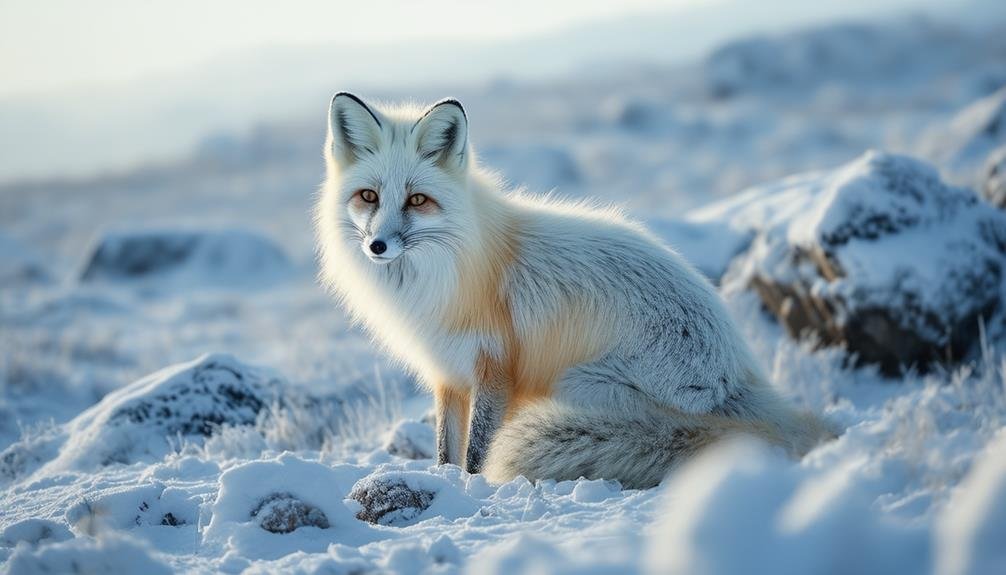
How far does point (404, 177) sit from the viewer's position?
3.79m

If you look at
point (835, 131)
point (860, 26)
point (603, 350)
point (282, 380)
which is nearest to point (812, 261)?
point (603, 350)

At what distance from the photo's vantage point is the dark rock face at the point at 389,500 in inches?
119

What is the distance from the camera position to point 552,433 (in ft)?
10.9

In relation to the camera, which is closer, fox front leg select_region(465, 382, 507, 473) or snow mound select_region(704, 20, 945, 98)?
fox front leg select_region(465, 382, 507, 473)

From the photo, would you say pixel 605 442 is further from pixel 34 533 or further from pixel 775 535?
pixel 34 533

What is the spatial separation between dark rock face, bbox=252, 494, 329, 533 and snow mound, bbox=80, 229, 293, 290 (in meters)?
14.5

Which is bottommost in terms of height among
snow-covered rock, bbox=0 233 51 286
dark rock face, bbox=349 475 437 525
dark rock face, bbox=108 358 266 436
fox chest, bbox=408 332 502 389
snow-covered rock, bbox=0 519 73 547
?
snow-covered rock, bbox=0 519 73 547

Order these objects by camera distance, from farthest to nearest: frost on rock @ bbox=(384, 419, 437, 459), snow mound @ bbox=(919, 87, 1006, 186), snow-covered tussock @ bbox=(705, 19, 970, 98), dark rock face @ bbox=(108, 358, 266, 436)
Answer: snow-covered tussock @ bbox=(705, 19, 970, 98) < snow mound @ bbox=(919, 87, 1006, 186) < dark rock face @ bbox=(108, 358, 266, 436) < frost on rock @ bbox=(384, 419, 437, 459)

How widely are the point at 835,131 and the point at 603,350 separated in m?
24.0

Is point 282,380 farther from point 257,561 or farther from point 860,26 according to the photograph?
point 860,26

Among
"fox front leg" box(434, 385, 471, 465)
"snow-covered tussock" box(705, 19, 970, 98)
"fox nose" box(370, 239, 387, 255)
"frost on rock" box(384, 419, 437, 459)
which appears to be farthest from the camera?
"snow-covered tussock" box(705, 19, 970, 98)

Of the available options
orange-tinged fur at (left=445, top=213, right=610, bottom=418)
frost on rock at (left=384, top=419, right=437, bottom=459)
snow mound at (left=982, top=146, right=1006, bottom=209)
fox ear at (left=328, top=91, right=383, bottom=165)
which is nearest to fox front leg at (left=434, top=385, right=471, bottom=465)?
orange-tinged fur at (left=445, top=213, right=610, bottom=418)

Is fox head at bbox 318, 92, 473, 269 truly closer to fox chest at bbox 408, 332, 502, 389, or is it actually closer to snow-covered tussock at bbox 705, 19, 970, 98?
fox chest at bbox 408, 332, 502, 389

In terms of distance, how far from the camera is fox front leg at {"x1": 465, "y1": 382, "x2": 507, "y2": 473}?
375 cm
